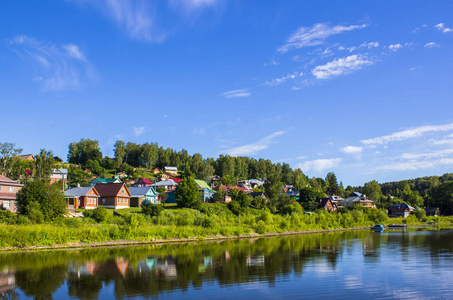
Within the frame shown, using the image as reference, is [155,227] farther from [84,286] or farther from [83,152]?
[83,152]

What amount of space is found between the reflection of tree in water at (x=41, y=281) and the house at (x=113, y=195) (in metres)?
40.1

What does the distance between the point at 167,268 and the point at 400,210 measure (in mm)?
107355

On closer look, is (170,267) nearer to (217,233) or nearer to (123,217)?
(123,217)

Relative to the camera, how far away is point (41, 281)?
22.3 m

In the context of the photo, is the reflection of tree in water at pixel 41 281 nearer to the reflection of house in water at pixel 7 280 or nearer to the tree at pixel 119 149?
the reflection of house in water at pixel 7 280

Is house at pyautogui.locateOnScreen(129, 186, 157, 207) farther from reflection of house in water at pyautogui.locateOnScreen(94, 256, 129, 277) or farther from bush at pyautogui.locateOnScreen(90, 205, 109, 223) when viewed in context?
reflection of house in water at pyautogui.locateOnScreen(94, 256, 129, 277)

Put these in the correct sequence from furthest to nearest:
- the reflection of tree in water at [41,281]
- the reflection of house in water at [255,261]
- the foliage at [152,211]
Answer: the foliage at [152,211] < the reflection of house in water at [255,261] < the reflection of tree in water at [41,281]

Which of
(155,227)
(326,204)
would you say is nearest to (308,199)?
(326,204)

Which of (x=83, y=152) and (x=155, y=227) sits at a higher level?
(x=83, y=152)

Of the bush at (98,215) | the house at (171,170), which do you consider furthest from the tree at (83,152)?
the bush at (98,215)

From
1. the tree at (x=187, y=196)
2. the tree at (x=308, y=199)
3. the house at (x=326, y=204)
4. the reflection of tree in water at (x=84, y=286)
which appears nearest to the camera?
the reflection of tree in water at (x=84, y=286)

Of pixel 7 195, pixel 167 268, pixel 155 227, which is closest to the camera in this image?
pixel 167 268

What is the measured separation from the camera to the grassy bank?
36.3 m

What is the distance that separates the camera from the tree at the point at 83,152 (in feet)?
475
